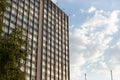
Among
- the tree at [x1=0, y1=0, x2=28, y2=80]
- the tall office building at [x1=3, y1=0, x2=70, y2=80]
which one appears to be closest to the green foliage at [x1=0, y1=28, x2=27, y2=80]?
the tree at [x1=0, y1=0, x2=28, y2=80]

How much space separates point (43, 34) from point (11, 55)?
99535 mm

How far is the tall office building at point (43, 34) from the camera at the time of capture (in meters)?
113

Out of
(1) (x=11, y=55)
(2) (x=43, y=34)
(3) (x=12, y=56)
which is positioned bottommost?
(3) (x=12, y=56)

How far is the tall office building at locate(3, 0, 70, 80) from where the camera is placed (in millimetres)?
112875

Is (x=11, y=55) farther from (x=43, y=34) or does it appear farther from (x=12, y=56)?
(x=43, y=34)

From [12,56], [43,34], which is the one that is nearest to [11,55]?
[12,56]

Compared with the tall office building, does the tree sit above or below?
below

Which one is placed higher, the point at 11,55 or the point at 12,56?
the point at 11,55

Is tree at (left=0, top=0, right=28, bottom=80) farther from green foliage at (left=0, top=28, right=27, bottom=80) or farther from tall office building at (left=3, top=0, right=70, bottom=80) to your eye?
tall office building at (left=3, top=0, right=70, bottom=80)

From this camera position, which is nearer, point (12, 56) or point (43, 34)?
point (12, 56)

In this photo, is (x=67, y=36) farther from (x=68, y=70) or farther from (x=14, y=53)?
(x=14, y=53)

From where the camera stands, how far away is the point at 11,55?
30.5 metres

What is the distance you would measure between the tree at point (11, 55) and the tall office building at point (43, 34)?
73234mm

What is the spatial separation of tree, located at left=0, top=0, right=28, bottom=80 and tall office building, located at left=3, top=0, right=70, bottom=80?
73.2m
